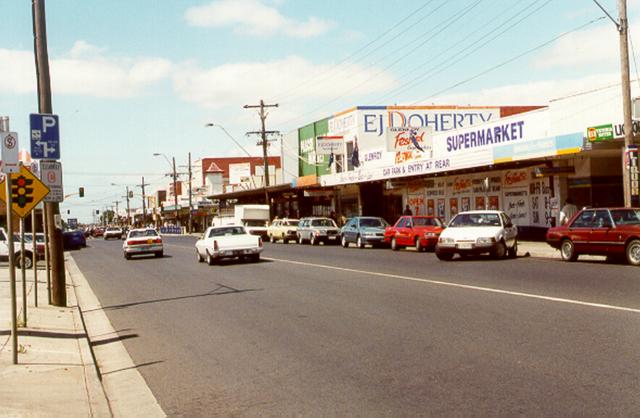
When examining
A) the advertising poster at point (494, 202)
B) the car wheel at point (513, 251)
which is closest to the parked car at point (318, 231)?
the advertising poster at point (494, 202)

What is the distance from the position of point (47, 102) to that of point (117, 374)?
25.3 ft

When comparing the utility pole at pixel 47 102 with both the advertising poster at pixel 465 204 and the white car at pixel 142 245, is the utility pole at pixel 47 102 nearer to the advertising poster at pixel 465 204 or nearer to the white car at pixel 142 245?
the white car at pixel 142 245

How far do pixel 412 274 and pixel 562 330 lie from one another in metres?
9.18

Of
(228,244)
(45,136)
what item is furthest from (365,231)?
(45,136)

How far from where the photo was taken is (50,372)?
790cm

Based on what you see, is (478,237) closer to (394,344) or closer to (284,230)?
(394,344)

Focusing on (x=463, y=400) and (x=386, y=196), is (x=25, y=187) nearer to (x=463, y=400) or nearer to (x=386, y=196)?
(x=463, y=400)

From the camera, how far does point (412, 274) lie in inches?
720

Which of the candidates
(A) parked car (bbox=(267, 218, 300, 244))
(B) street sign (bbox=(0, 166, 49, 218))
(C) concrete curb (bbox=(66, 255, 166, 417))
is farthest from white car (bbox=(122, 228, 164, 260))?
(B) street sign (bbox=(0, 166, 49, 218))

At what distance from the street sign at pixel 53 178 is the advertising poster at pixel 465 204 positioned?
88.8ft

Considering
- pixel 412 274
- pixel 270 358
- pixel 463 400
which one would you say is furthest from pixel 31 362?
pixel 412 274

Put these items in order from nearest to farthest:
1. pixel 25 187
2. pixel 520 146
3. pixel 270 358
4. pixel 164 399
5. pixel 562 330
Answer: pixel 164 399, pixel 270 358, pixel 562 330, pixel 25 187, pixel 520 146

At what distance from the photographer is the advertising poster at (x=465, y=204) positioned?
38100 millimetres

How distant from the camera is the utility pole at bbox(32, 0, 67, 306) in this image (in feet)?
46.6
